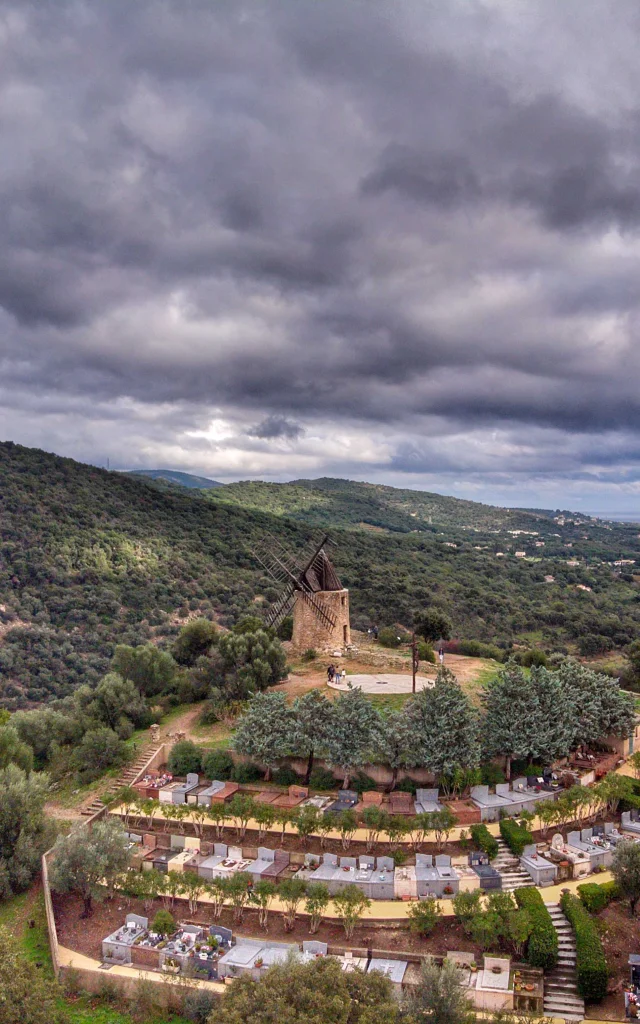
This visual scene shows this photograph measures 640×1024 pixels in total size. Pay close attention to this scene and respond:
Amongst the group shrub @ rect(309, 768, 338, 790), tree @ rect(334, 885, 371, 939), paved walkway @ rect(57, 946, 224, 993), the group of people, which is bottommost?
paved walkway @ rect(57, 946, 224, 993)

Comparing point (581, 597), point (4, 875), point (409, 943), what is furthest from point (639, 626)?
point (4, 875)

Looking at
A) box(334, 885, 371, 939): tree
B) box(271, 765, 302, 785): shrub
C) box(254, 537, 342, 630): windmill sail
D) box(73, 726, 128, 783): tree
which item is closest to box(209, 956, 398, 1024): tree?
box(334, 885, 371, 939): tree

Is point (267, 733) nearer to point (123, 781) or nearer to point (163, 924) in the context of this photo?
point (123, 781)

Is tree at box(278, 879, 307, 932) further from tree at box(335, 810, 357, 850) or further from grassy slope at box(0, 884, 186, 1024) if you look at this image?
grassy slope at box(0, 884, 186, 1024)

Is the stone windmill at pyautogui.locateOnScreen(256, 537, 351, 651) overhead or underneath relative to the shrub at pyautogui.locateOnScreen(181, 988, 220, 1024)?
overhead

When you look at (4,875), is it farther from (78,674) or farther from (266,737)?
(78,674)

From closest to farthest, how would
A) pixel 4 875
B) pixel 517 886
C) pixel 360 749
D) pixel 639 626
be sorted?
pixel 517 886, pixel 4 875, pixel 360 749, pixel 639 626
